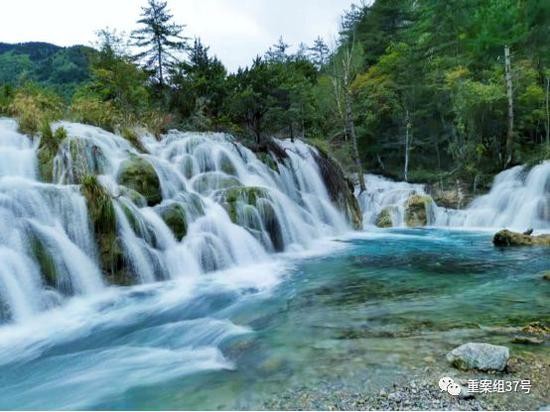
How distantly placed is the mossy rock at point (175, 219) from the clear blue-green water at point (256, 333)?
143cm

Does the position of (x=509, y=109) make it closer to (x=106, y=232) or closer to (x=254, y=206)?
(x=254, y=206)

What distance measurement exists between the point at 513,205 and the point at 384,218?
4.88 meters

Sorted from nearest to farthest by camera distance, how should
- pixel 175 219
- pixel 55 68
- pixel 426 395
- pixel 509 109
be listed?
pixel 426 395 < pixel 175 219 < pixel 509 109 < pixel 55 68

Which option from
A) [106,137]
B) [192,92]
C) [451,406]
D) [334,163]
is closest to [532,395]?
[451,406]

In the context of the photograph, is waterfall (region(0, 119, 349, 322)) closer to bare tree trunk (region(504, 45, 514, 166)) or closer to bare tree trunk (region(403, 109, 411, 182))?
bare tree trunk (region(403, 109, 411, 182))

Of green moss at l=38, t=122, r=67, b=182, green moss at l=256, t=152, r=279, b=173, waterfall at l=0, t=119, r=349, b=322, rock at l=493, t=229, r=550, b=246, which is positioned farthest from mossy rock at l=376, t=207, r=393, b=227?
green moss at l=38, t=122, r=67, b=182

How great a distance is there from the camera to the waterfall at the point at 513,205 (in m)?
15.5

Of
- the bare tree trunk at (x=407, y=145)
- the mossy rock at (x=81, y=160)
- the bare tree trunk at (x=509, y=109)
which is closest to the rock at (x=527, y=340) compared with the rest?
the mossy rock at (x=81, y=160)

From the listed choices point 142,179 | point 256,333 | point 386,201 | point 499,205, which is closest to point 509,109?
point 499,205

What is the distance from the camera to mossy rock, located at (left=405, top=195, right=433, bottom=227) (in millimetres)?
18047

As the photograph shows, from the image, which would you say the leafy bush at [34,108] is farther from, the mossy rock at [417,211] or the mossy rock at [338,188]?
the mossy rock at [417,211]

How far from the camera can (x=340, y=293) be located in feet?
24.1

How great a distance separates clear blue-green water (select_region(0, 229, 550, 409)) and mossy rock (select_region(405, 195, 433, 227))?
28.4 feet

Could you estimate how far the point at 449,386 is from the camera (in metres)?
3.65
